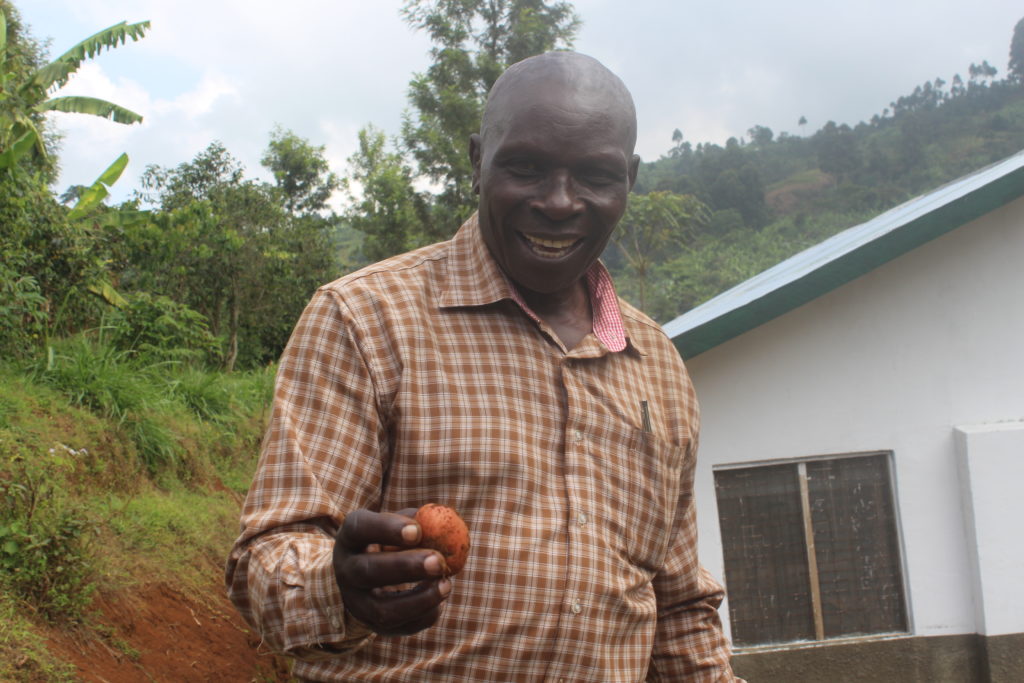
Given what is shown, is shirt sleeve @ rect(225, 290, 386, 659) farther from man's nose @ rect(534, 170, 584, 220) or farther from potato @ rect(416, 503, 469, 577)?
man's nose @ rect(534, 170, 584, 220)

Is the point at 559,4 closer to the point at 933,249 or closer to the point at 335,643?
the point at 933,249

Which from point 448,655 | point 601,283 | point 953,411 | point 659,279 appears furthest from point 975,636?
point 659,279

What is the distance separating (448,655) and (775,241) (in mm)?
42329

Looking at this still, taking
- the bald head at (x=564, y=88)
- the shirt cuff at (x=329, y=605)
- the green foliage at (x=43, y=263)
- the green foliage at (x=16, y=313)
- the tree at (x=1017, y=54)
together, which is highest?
the tree at (x=1017, y=54)

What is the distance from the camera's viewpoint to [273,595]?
1.39 meters

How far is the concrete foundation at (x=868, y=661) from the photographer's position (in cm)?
547

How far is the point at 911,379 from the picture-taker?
5594mm

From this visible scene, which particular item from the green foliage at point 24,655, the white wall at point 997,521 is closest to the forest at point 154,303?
the green foliage at point 24,655

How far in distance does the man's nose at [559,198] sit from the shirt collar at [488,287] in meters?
0.16

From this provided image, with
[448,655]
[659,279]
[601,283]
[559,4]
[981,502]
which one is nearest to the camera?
[448,655]

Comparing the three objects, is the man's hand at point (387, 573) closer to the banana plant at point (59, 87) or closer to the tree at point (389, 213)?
the banana plant at point (59, 87)

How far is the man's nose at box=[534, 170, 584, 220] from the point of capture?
71.0 inches

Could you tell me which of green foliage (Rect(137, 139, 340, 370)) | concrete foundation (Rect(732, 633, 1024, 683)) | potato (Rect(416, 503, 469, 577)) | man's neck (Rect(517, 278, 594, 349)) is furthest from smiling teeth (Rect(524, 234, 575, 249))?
green foliage (Rect(137, 139, 340, 370))

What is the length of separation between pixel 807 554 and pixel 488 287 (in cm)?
434
